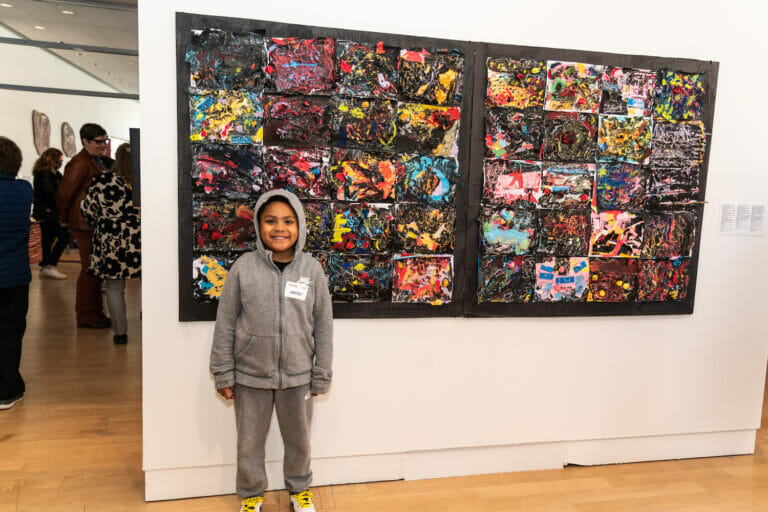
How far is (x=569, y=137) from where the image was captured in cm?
233

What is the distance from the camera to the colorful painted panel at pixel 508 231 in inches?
90.7

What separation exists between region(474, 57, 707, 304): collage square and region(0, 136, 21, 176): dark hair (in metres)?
2.42

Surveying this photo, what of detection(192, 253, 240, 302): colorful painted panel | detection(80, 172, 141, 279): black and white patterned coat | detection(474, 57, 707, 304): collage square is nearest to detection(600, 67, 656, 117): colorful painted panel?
detection(474, 57, 707, 304): collage square

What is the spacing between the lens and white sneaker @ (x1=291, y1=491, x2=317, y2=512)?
2.06 meters

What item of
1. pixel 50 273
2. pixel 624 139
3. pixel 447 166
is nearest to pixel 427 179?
pixel 447 166

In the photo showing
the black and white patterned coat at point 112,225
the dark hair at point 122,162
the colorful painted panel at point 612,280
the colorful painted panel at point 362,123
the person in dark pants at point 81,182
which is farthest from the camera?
the person in dark pants at point 81,182

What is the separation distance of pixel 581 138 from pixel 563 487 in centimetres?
159

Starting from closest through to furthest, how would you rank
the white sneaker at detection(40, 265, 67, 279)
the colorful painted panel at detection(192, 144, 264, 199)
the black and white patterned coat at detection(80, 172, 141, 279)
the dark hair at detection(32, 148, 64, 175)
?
1. the colorful painted panel at detection(192, 144, 264, 199)
2. the black and white patterned coat at detection(80, 172, 141, 279)
3. the dark hair at detection(32, 148, 64, 175)
4. the white sneaker at detection(40, 265, 67, 279)

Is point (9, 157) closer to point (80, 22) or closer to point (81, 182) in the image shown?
point (81, 182)

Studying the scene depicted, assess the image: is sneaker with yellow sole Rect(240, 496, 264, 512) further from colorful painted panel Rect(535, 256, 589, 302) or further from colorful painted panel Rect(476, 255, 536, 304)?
colorful painted panel Rect(535, 256, 589, 302)

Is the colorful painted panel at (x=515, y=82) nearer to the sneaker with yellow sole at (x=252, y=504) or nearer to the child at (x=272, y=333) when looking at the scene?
the child at (x=272, y=333)

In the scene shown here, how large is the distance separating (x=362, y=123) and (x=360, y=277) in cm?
64

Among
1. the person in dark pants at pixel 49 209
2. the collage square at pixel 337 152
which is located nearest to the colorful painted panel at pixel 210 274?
the collage square at pixel 337 152

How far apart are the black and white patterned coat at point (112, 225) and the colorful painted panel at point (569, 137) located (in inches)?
114
